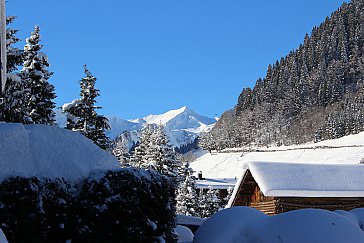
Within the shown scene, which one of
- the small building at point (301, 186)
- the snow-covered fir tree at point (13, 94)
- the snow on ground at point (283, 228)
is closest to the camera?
the snow on ground at point (283, 228)

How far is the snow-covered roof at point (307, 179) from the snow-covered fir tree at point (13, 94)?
10.0 m

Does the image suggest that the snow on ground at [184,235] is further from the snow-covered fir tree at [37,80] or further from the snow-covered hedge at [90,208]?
the snow-covered fir tree at [37,80]

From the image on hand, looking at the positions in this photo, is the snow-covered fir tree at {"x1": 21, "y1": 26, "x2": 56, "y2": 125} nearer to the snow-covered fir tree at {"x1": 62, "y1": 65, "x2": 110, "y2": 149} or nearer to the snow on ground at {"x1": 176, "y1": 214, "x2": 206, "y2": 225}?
the snow-covered fir tree at {"x1": 62, "y1": 65, "x2": 110, "y2": 149}

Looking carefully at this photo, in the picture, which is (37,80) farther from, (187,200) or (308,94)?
(308,94)

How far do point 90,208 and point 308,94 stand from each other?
154957 mm

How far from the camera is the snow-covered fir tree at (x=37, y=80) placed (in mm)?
19234

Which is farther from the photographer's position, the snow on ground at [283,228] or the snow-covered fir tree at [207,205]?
the snow-covered fir tree at [207,205]

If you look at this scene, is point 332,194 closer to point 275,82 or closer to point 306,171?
point 306,171

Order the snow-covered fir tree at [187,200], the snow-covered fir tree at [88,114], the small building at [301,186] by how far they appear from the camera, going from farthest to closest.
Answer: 1. the snow-covered fir tree at [187,200]
2. the snow-covered fir tree at [88,114]
3. the small building at [301,186]

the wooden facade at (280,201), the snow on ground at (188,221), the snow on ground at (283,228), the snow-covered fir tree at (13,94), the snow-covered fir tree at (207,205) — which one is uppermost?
the snow-covered fir tree at (13,94)

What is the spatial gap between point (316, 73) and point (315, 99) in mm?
11913

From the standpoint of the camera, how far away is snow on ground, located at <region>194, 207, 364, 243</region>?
257 inches

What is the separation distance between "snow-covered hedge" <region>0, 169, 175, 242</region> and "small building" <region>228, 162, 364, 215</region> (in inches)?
543

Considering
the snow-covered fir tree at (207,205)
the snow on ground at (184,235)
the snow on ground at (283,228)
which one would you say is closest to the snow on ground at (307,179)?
the snow on ground at (184,235)
